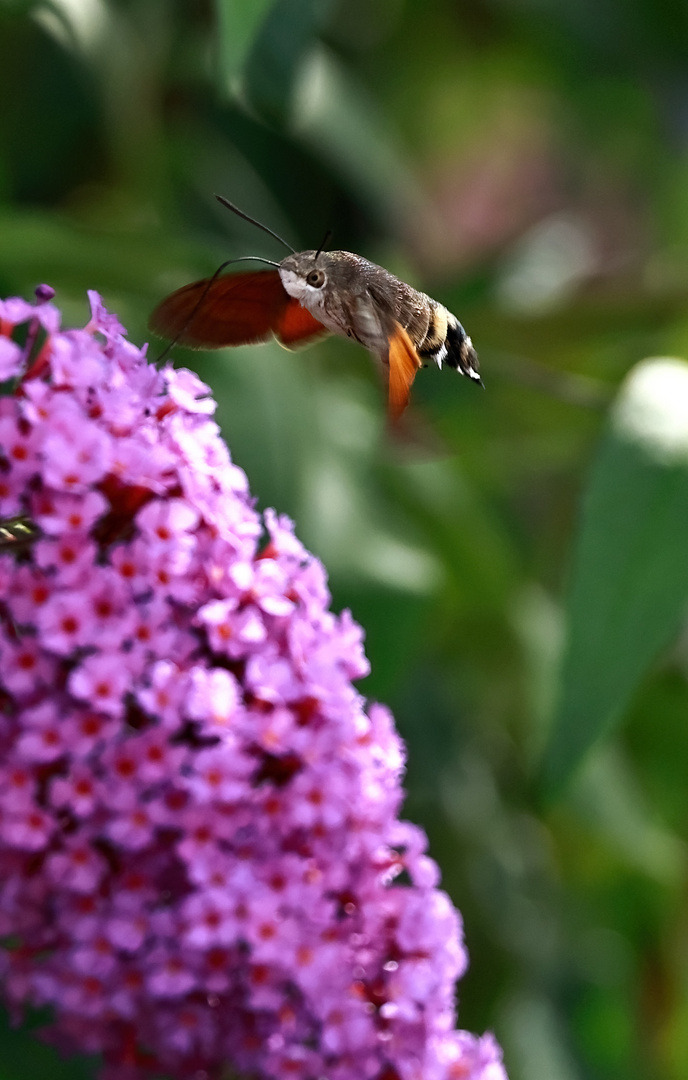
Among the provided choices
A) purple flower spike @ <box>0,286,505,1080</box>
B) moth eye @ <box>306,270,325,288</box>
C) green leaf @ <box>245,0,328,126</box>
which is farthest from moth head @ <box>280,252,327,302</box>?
green leaf @ <box>245,0,328,126</box>

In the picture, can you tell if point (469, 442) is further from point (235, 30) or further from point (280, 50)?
point (235, 30)

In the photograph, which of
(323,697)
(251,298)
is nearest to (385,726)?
(323,697)

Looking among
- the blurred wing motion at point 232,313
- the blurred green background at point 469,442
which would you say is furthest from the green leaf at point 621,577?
the blurred wing motion at point 232,313

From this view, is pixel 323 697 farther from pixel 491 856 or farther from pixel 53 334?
pixel 491 856

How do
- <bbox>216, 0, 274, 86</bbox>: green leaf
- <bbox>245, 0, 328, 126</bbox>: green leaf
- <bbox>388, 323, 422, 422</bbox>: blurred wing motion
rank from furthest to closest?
<bbox>245, 0, 328, 126</bbox>: green leaf → <bbox>216, 0, 274, 86</bbox>: green leaf → <bbox>388, 323, 422, 422</bbox>: blurred wing motion

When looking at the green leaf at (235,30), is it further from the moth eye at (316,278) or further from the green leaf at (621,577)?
the green leaf at (621,577)

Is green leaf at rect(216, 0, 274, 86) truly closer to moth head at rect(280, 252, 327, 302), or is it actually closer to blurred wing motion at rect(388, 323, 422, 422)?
moth head at rect(280, 252, 327, 302)
